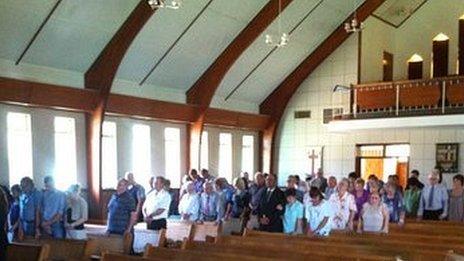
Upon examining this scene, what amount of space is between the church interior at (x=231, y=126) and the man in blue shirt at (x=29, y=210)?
2cm

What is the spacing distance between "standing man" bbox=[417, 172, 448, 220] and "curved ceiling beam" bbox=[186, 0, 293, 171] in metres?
6.20

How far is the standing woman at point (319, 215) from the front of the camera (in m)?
7.18

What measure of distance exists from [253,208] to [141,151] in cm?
585

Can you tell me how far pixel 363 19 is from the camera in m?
16.5

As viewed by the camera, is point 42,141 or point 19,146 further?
point 42,141

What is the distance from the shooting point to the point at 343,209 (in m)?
7.77

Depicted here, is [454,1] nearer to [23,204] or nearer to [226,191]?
[226,191]

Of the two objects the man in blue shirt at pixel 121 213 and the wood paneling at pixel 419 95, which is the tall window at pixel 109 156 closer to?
the man in blue shirt at pixel 121 213

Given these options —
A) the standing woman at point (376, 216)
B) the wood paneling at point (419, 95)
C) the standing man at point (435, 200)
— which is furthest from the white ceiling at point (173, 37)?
the standing woman at point (376, 216)

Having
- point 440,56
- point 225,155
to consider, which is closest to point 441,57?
point 440,56

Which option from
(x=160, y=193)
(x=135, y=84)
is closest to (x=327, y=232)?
(x=160, y=193)

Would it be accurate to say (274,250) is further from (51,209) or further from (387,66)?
(387,66)

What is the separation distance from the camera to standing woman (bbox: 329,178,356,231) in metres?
7.68

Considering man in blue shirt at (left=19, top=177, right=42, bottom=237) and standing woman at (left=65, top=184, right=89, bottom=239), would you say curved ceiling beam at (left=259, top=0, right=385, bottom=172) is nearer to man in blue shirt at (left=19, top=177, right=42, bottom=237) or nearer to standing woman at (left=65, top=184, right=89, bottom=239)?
standing woman at (left=65, top=184, right=89, bottom=239)
